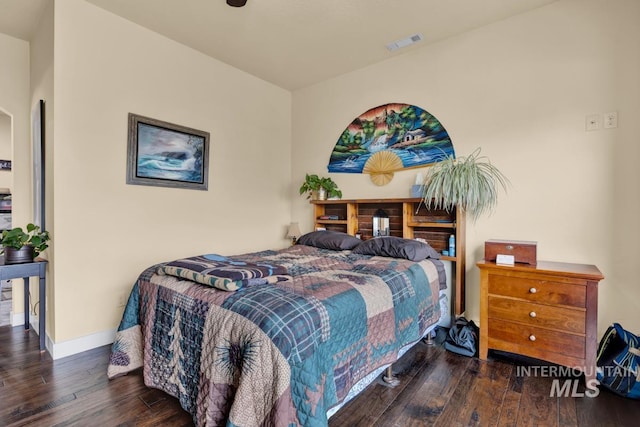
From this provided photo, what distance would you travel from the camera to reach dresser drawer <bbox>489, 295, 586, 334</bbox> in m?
2.06

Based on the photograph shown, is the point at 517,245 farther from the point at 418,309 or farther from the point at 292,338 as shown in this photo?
the point at 292,338

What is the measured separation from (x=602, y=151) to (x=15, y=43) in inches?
212

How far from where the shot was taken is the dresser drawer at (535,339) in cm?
205

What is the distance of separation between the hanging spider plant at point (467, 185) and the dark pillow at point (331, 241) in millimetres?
857

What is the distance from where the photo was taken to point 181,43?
3188mm

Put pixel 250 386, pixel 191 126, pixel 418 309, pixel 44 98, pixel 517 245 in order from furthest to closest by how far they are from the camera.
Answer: pixel 191 126 → pixel 44 98 → pixel 517 245 → pixel 418 309 → pixel 250 386

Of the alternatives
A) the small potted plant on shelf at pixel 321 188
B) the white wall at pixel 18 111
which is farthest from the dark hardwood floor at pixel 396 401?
the small potted plant on shelf at pixel 321 188

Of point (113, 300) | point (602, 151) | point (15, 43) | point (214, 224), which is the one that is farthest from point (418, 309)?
point (15, 43)

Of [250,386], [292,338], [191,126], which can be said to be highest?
[191,126]

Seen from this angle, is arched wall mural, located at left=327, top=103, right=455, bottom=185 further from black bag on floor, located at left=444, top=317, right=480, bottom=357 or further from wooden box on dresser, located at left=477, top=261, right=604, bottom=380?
black bag on floor, located at left=444, top=317, right=480, bottom=357

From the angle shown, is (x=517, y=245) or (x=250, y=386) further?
(x=517, y=245)

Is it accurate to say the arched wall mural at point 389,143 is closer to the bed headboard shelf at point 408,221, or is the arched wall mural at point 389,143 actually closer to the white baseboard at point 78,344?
the bed headboard shelf at point 408,221

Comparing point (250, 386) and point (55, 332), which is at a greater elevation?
point (250, 386)

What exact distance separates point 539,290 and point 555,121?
140cm
